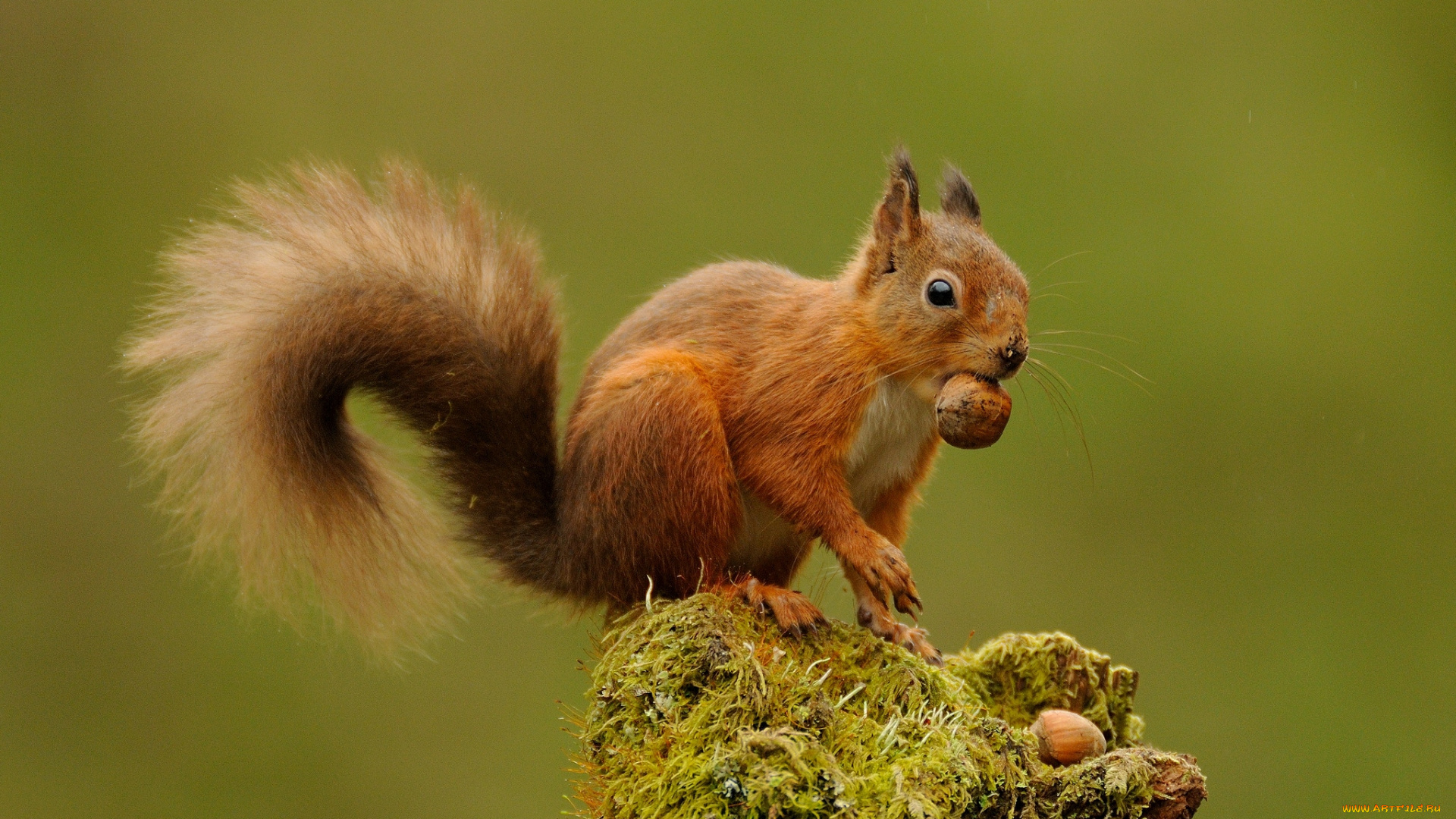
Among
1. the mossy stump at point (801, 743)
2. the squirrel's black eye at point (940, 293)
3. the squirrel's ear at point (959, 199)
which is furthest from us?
the squirrel's ear at point (959, 199)

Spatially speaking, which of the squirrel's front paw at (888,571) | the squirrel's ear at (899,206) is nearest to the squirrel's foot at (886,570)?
the squirrel's front paw at (888,571)

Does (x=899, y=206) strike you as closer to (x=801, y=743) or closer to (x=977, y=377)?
(x=977, y=377)

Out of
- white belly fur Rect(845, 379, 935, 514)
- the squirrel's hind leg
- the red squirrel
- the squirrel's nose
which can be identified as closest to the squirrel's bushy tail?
the red squirrel

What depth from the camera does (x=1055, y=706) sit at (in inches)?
88.0

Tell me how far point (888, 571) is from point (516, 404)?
2.40ft

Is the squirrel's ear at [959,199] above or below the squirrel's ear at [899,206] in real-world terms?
above

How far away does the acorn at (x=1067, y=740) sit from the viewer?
1934 mm

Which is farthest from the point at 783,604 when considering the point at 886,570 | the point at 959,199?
the point at 959,199

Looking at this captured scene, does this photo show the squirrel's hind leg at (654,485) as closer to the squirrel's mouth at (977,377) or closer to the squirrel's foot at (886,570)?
the squirrel's foot at (886,570)

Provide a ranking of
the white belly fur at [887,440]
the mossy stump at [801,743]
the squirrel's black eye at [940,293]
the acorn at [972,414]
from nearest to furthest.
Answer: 1. the mossy stump at [801,743]
2. the acorn at [972,414]
3. the squirrel's black eye at [940,293]
4. the white belly fur at [887,440]

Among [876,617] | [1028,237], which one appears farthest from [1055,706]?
[1028,237]

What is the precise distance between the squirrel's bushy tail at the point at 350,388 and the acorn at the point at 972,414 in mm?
740

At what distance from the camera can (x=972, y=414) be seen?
186 cm

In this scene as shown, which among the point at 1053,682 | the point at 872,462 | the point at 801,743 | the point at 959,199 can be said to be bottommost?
the point at 801,743
